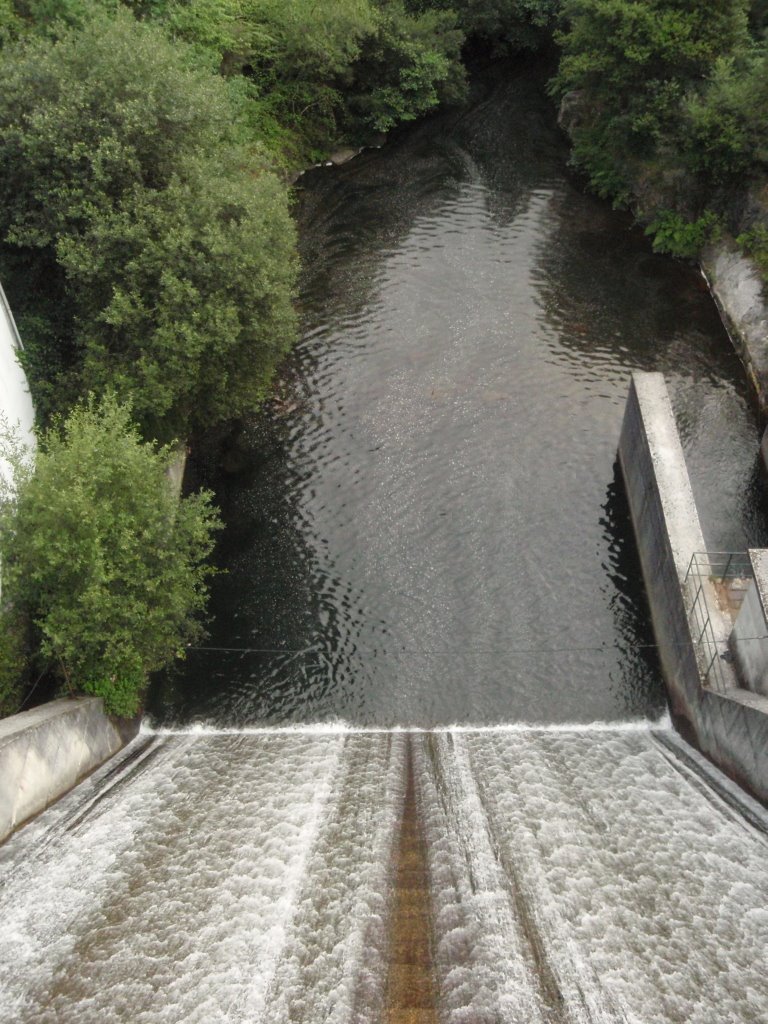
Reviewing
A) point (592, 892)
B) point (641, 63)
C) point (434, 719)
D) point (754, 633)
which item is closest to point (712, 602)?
point (754, 633)

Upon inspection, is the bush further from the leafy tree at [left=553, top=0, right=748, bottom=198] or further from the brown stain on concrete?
the brown stain on concrete

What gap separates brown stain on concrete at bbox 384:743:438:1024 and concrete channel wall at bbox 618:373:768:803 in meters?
6.21

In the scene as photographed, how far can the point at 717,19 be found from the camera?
3269cm

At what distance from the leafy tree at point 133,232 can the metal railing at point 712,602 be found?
41.6 ft

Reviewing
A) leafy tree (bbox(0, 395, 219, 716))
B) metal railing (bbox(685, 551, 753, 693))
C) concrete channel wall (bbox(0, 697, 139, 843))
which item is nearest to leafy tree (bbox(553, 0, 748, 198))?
metal railing (bbox(685, 551, 753, 693))

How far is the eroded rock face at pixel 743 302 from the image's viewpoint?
2700 centimetres

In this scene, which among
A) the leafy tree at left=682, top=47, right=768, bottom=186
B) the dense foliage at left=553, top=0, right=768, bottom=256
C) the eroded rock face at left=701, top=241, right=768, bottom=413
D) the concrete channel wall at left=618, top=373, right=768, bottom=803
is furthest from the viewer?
the dense foliage at left=553, top=0, right=768, bottom=256

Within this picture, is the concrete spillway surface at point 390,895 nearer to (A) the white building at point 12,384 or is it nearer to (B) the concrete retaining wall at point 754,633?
(B) the concrete retaining wall at point 754,633

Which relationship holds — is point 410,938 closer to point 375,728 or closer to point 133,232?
point 375,728

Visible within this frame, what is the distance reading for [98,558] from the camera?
15109 millimetres

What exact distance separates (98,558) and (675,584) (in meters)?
12.8

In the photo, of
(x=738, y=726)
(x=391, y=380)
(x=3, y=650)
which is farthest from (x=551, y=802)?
(x=391, y=380)

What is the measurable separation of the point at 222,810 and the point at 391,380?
17.1 metres

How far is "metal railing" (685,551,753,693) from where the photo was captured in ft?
53.3
